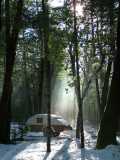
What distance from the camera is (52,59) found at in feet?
66.3

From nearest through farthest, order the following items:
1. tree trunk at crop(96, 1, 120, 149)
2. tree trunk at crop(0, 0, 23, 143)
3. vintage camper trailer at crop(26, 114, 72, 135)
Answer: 1. tree trunk at crop(96, 1, 120, 149)
2. tree trunk at crop(0, 0, 23, 143)
3. vintage camper trailer at crop(26, 114, 72, 135)

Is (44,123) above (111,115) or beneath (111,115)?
beneath

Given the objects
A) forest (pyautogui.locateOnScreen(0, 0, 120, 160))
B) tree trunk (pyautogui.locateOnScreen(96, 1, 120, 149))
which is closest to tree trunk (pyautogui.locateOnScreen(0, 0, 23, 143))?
forest (pyautogui.locateOnScreen(0, 0, 120, 160))

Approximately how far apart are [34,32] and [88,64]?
33.3 feet

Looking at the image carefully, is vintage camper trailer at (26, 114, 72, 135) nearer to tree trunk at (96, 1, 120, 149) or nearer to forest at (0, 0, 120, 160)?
forest at (0, 0, 120, 160)

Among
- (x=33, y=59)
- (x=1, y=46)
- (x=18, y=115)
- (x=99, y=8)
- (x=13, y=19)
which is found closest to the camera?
(x=99, y=8)

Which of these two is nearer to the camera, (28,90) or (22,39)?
(22,39)

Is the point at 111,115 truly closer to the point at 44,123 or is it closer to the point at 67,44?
the point at 67,44

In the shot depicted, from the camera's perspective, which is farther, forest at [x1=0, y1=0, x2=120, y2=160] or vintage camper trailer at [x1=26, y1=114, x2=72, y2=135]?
vintage camper trailer at [x1=26, y1=114, x2=72, y2=135]

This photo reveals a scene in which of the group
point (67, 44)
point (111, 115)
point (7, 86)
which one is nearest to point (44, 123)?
point (7, 86)

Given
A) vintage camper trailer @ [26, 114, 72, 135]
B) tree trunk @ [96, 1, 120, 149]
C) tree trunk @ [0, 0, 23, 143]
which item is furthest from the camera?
vintage camper trailer @ [26, 114, 72, 135]

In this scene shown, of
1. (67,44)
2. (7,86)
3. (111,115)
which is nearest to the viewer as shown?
(111,115)

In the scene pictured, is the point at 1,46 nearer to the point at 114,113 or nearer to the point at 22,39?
the point at 22,39

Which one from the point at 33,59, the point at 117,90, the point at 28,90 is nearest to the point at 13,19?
the point at 117,90
